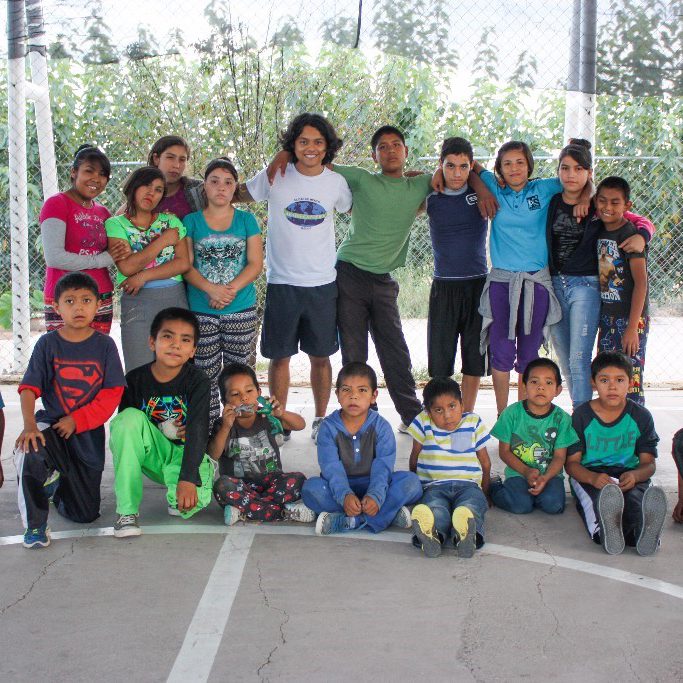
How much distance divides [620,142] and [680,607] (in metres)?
6.97

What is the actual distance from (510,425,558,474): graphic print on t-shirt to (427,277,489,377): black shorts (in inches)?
35.9

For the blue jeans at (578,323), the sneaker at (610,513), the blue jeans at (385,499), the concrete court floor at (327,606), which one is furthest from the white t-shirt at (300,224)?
the sneaker at (610,513)

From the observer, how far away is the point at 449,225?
15.5 feet

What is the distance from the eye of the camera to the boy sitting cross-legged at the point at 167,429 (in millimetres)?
3611

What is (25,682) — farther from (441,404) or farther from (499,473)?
(499,473)

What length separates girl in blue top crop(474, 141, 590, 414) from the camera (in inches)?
178

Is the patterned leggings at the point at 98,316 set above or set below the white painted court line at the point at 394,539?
above

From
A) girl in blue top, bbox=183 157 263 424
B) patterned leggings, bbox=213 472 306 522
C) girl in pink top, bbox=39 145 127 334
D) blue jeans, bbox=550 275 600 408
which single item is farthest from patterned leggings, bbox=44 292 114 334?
blue jeans, bbox=550 275 600 408

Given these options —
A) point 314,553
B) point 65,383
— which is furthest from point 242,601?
point 65,383

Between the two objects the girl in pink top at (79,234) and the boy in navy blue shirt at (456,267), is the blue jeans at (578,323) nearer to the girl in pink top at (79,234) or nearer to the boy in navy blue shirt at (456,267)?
the boy in navy blue shirt at (456,267)

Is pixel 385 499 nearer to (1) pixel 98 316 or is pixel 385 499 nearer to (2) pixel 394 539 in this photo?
(2) pixel 394 539

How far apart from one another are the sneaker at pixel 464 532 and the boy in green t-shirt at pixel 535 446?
0.53m

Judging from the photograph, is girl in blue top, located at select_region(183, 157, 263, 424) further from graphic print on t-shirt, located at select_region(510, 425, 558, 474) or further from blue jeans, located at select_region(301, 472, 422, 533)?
graphic print on t-shirt, located at select_region(510, 425, 558, 474)

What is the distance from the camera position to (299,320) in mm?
4820
